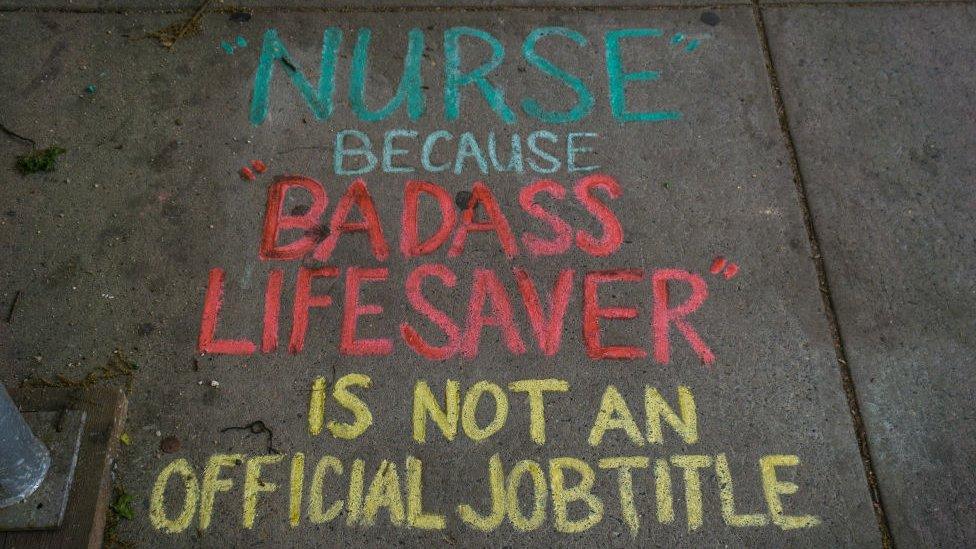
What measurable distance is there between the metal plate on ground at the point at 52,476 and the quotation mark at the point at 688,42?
9.53 feet

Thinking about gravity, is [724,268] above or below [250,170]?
below

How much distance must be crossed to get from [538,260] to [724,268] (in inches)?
28.3

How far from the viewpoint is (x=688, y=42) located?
3.44 m

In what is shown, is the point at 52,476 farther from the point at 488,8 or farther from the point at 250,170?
the point at 488,8

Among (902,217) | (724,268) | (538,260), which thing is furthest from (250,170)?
(902,217)

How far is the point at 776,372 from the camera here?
262cm

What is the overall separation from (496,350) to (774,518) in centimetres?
107

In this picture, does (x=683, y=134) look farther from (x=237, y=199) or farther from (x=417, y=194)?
(x=237, y=199)

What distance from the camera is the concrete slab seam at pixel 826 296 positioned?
242 cm

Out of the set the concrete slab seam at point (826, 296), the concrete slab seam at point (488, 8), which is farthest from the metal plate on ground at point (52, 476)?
the concrete slab seam at point (826, 296)

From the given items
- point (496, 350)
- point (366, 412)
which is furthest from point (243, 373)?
point (496, 350)

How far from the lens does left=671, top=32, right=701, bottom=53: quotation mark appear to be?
3420mm

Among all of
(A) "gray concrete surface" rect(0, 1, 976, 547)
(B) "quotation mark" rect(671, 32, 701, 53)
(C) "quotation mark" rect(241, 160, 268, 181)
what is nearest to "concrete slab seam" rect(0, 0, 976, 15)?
(A) "gray concrete surface" rect(0, 1, 976, 547)

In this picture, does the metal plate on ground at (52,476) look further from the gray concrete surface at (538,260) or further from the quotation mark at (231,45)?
the quotation mark at (231,45)
